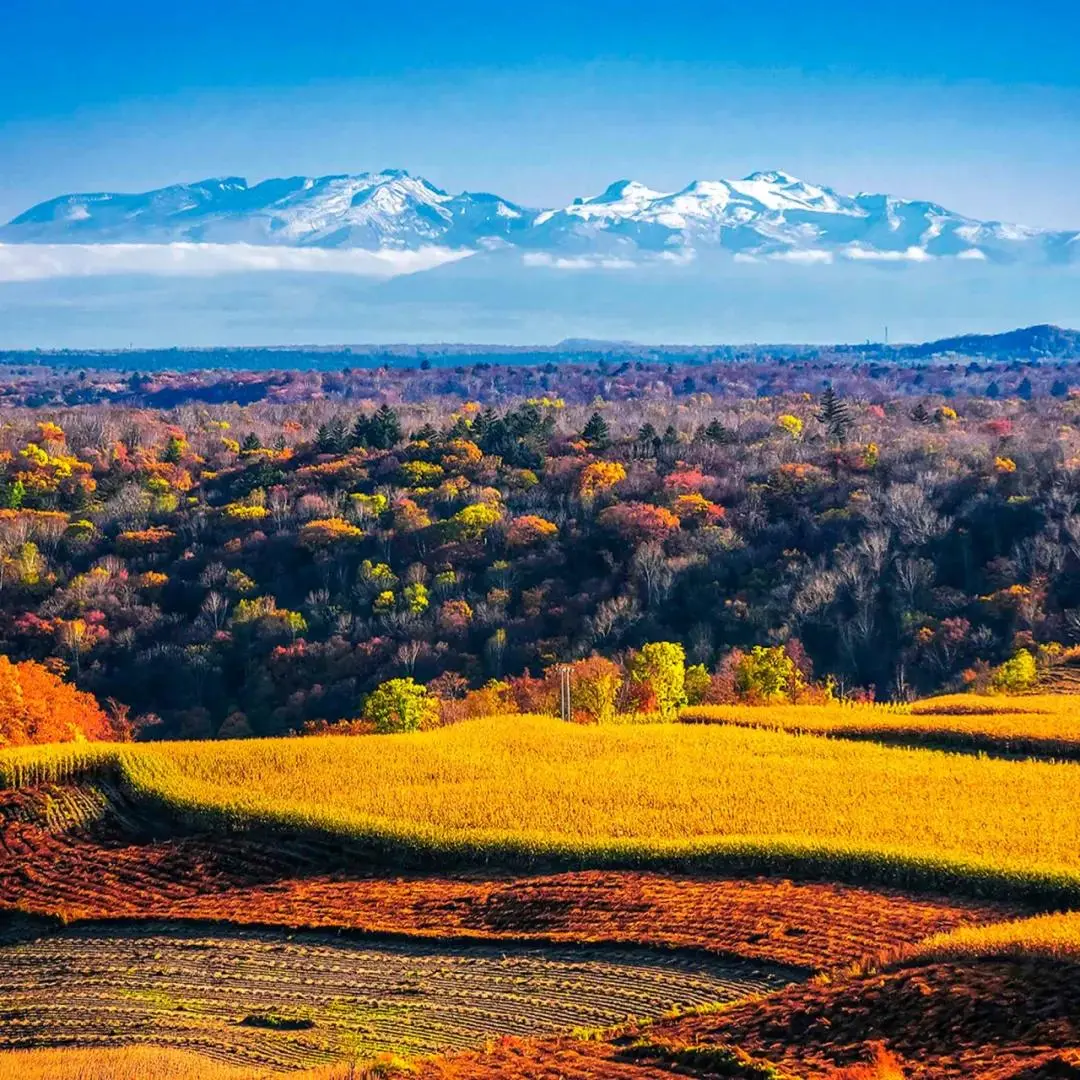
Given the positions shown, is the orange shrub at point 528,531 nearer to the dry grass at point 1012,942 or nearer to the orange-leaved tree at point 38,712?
the orange-leaved tree at point 38,712

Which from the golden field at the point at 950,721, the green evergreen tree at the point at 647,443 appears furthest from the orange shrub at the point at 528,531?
the golden field at the point at 950,721

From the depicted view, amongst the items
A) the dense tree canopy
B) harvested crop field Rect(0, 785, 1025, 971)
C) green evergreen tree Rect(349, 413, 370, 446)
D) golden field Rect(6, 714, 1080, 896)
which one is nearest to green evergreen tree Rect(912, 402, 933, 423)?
the dense tree canopy

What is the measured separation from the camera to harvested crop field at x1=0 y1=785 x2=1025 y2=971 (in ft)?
108

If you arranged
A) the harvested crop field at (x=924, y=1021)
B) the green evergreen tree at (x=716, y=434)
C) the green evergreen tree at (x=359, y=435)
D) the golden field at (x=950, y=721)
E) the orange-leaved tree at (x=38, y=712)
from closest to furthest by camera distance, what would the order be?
the harvested crop field at (x=924, y=1021) < the golden field at (x=950, y=721) < the orange-leaved tree at (x=38, y=712) < the green evergreen tree at (x=716, y=434) < the green evergreen tree at (x=359, y=435)

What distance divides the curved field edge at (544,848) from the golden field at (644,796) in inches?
1.9

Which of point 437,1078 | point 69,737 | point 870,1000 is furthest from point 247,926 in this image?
point 69,737

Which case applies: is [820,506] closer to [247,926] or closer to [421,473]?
[421,473]

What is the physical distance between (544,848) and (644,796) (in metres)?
4.59

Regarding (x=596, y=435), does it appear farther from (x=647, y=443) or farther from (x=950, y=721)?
(x=950, y=721)

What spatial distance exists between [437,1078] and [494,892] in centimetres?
981

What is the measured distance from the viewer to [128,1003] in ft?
108

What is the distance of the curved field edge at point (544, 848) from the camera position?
34.5 metres

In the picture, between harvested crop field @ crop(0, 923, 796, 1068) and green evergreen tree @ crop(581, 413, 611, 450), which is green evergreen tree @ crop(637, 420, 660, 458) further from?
harvested crop field @ crop(0, 923, 796, 1068)

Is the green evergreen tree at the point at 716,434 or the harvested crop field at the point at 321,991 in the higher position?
the green evergreen tree at the point at 716,434
